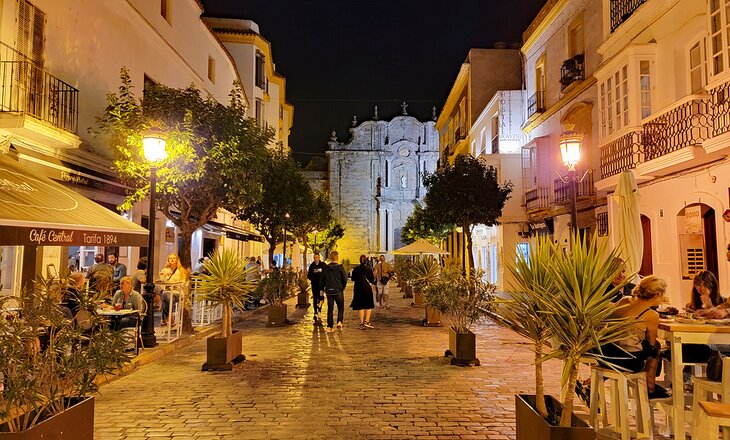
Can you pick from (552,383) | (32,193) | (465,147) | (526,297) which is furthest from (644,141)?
(465,147)

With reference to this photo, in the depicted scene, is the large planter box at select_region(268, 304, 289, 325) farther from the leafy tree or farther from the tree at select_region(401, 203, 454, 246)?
the tree at select_region(401, 203, 454, 246)

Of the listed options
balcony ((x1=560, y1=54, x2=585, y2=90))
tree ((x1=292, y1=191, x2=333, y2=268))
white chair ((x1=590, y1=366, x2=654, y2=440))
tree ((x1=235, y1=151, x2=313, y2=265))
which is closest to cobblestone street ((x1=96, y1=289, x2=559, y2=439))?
white chair ((x1=590, y1=366, x2=654, y2=440))

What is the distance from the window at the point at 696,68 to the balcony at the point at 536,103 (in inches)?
373

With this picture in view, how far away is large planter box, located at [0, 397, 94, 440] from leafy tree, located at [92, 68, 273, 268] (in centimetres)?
762

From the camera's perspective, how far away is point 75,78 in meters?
12.5

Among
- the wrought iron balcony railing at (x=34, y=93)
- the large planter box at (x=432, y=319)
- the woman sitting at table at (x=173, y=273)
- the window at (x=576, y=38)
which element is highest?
the window at (x=576, y=38)

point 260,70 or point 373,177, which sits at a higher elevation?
point 260,70

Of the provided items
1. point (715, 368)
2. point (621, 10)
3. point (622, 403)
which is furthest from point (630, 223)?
point (621, 10)

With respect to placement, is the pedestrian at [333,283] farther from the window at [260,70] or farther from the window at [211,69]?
the window at [260,70]

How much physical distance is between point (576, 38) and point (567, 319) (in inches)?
641

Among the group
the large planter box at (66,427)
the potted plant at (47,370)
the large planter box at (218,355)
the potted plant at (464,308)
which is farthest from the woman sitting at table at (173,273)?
the large planter box at (66,427)

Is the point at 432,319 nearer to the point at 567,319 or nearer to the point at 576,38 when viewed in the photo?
the point at 567,319

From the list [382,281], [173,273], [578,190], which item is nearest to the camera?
[173,273]

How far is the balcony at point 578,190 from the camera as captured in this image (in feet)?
52.5
